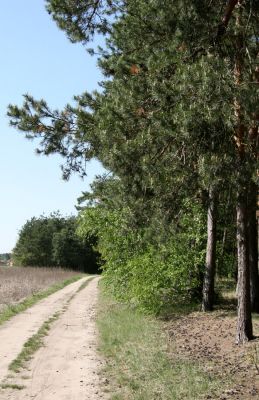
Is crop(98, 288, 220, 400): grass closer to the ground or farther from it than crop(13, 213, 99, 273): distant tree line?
closer to the ground

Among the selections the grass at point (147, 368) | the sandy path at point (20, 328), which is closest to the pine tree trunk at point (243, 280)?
the grass at point (147, 368)

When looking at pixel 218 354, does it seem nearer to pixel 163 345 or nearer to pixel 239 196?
pixel 163 345

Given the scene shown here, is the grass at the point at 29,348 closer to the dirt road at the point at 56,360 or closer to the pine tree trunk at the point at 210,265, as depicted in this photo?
the dirt road at the point at 56,360

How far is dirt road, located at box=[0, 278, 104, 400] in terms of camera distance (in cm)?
754

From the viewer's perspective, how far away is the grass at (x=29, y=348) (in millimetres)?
9234

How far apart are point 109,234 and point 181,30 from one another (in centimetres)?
1067

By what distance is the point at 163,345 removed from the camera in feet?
35.0

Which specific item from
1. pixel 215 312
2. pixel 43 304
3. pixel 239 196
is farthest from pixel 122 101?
pixel 43 304

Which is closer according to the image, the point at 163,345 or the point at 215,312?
the point at 163,345

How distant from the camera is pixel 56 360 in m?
9.84

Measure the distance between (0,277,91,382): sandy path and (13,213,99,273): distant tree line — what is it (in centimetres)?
5209

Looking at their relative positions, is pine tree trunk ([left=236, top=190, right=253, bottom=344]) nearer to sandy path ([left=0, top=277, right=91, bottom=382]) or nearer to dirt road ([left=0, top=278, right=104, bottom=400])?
dirt road ([left=0, top=278, right=104, bottom=400])

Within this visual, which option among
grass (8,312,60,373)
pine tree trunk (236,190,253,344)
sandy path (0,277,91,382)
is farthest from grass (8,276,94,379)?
pine tree trunk (236,190,253,344)

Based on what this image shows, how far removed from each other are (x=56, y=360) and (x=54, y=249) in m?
65.6
